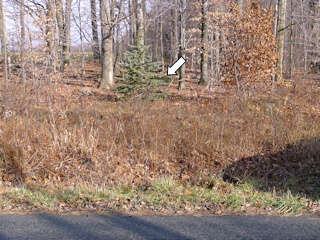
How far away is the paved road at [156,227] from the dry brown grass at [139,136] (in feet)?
5.80

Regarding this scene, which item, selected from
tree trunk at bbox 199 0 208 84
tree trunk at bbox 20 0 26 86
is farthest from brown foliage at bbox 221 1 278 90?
tree trunk at bbox 199 0 208 84

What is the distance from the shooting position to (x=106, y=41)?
18.7 meters

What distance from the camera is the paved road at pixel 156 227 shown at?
423 cm

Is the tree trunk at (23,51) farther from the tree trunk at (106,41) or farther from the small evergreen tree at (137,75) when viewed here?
the tree trunk at (106,41)

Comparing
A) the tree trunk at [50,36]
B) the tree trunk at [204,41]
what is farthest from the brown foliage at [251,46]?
the tree trunk at [204,41]

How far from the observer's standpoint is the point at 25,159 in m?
7.32

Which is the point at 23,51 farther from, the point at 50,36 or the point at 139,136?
the point at 139,136

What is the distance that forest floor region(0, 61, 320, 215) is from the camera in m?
5.55

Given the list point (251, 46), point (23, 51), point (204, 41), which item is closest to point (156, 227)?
point (251, 46)

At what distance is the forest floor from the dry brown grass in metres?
0.03

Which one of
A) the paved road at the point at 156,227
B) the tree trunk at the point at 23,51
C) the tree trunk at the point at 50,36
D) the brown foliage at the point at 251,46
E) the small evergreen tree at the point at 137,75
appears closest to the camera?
the paved road at the point at 156,227

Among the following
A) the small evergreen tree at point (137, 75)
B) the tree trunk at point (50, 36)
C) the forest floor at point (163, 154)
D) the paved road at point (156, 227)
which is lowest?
the paved road at point (156, 227)

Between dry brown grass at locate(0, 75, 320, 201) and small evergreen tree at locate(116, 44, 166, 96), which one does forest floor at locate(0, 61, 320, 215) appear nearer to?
dry brown grass at locate(0, 75, 320, 201)

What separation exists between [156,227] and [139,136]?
3.80 metres
